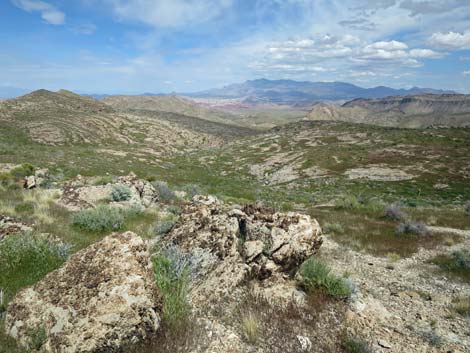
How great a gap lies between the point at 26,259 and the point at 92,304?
9.46 ft

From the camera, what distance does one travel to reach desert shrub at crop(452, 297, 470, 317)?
782 cm

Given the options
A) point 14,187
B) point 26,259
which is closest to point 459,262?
point 26,259

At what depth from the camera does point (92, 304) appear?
4688 mm

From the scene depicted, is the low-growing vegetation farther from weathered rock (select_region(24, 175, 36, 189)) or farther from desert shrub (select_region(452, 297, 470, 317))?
weathered rock (select_region(24, 175, 36, 189))

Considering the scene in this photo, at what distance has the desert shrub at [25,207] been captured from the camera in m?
11.0

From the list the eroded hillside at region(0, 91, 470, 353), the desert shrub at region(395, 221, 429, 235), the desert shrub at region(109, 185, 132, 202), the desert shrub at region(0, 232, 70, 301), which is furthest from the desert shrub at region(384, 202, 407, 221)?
the desert shrub at region(0, 232, 70, 301)

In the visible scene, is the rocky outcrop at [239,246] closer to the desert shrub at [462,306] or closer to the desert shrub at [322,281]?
the desert shrub at [322,281]

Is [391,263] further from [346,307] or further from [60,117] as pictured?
[60,117]

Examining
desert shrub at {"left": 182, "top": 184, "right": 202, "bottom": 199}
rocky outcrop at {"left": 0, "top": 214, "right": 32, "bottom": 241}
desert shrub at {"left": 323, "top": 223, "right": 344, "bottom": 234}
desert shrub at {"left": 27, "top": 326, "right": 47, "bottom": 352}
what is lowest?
desert shrub at {"left": 182, "top": 184, "right": 202, "bottom": 199}

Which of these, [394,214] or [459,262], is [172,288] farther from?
[394,214]

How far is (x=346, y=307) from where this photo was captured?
22.6ft

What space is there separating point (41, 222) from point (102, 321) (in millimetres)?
6568

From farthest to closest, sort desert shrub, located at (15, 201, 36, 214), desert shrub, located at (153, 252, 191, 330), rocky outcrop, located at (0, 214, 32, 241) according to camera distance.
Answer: desert shrub, located at (15, 201, 36, 214), rocky outcrop, located at (0, 214, 32, 241), desert shrub, located at (153, 252, 191, 330)

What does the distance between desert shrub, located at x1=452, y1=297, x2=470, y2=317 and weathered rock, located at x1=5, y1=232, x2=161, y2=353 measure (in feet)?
25.7
